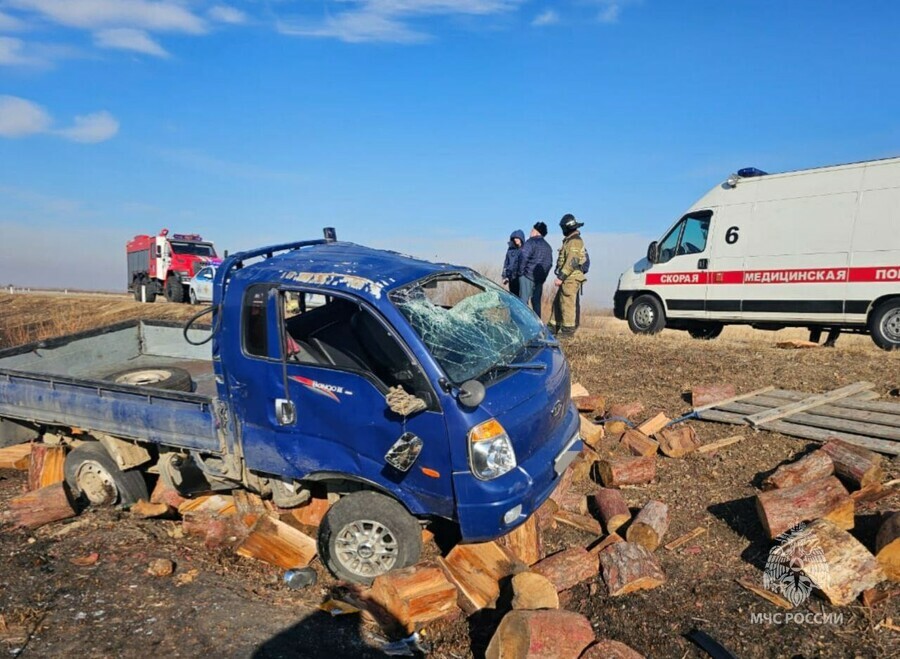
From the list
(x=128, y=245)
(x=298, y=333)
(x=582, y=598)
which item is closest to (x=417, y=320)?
(x=298, y=333)

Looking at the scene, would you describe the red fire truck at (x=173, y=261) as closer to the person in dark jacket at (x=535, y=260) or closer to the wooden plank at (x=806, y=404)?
the person in dark jacket at (x=535, y=260)

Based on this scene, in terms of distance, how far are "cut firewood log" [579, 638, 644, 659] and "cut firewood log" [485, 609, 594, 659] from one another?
0.27ft

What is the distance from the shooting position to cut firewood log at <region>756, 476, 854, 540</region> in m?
4.05

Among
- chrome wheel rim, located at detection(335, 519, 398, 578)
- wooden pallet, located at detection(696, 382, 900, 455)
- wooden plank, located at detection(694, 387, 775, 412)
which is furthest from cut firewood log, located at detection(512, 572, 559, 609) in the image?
wooden plank, located at detection(694, 387, 775, 412)

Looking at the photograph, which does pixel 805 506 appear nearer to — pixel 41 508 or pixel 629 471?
pixel 629 471

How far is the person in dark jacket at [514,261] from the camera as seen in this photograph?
11.1 m

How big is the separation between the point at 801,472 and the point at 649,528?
4.45 ft

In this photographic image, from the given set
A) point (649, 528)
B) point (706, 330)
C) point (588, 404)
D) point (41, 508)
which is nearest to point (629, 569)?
point (649, 528)

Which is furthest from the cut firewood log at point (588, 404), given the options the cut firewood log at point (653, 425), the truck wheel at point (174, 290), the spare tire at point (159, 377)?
the truck wheel at point (174, 290)

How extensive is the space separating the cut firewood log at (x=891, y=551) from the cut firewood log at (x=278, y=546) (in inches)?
140

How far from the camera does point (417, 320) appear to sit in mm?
4043

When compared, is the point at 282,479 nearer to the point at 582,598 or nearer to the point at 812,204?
the point at 582,598

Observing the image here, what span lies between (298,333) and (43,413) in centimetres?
267

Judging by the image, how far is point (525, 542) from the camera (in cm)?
416
